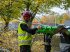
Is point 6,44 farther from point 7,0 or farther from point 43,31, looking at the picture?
point 43,31

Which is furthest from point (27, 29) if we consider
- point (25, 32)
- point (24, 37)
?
point (24, 37)

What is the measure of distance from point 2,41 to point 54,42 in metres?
2.53

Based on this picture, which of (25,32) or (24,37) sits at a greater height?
(25,32)

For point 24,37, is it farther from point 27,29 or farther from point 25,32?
point 27,29

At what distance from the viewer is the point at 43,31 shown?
8.19 m

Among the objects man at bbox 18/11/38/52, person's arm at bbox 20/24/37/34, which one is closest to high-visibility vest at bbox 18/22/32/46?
man at bbox 18/11/38/52

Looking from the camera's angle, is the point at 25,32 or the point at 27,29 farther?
the point at 25,32

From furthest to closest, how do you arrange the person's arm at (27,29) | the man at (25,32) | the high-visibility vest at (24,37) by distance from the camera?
1. the high-visibility vest at (24,37)
2. the man at (25,32)
3. the person's arm at (27,29)

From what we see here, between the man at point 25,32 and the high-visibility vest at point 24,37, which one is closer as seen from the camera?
the man at point 25,32

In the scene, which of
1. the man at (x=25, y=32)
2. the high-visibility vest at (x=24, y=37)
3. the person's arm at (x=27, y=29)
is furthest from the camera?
the high-visibility vest at (x=24, y=37)

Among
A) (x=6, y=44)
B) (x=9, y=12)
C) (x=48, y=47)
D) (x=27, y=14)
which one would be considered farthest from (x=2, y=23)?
(x=27, y=14)

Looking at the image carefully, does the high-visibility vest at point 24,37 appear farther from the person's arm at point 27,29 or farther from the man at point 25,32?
the person's arm at point 27,29

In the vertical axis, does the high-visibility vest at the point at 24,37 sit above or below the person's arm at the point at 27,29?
below

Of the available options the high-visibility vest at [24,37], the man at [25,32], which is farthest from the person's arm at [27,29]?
the high-visibility vest at [24,37]
